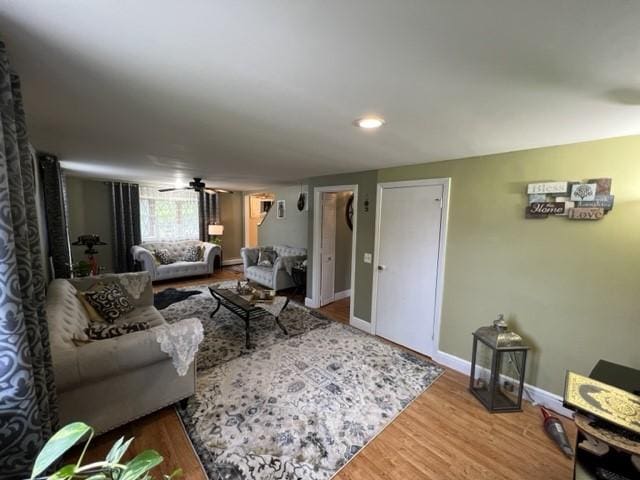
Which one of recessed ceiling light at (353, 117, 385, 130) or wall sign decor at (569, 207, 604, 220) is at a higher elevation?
recessed ceiling light at (353, 117, 385, 130)

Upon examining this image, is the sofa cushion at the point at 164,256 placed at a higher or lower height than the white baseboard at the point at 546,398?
higher

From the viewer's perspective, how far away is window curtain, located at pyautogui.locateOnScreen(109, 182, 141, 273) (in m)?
5.64

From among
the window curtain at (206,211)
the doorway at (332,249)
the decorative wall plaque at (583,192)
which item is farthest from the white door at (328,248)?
the window curtain at (206,211)

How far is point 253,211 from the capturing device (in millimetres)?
8023

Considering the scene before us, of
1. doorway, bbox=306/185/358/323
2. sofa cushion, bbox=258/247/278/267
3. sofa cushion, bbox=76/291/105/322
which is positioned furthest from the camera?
sofa cushion, bbox=258/247/278/267

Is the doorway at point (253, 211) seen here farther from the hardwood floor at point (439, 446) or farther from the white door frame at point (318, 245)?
the hardwood floor at point (439, 446)

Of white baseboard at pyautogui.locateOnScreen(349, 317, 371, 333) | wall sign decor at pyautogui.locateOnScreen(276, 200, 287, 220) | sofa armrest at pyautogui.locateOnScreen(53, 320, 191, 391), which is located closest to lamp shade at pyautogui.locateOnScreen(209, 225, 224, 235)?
wall sign decor at pyautogui.locateOnScreen(276, 200, 287, 220)

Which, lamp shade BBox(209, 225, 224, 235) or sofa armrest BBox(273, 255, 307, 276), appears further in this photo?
lamp shade BBox(209, 225, 224, 235)

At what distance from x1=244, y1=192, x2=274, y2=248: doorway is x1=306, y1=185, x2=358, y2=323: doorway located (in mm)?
3466

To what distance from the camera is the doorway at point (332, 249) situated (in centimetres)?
424

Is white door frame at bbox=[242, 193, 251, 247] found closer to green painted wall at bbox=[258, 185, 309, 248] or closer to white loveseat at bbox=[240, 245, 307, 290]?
green painted wall at bbox=[258, 185, 309, 248]

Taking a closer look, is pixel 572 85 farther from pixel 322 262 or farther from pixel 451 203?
pixel 322 262

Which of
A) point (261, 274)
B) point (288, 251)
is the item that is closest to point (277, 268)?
point (261, 274)

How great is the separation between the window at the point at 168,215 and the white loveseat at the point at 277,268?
2012 millimetres
